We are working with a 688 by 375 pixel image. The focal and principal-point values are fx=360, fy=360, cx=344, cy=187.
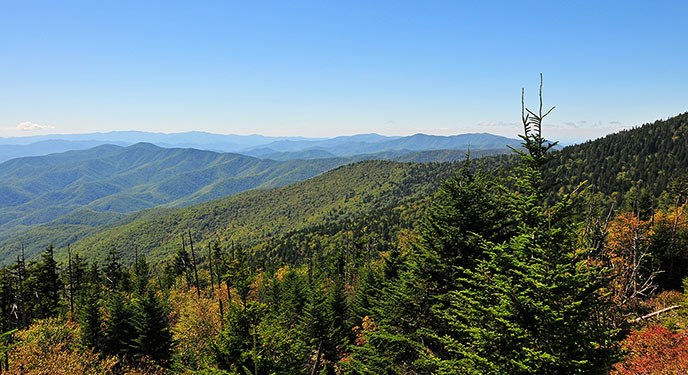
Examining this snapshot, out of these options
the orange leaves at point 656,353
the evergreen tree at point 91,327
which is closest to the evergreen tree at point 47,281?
the evergreen tree at point 91,327

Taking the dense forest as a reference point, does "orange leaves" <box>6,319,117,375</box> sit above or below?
below

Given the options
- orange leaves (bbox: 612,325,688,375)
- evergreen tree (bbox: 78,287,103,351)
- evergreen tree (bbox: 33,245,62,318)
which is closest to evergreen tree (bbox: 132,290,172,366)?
evergreen tree (bbox: 78,287,103,351)

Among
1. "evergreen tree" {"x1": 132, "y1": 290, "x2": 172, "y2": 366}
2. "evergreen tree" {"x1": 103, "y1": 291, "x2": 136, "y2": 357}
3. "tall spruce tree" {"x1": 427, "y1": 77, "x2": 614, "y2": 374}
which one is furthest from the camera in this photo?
"evergreen tree" {"x1": 103, "y1": 291, "x2": 136, "y2": 357}

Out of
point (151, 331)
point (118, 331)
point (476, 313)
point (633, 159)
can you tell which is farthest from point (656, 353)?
point (633, 159)

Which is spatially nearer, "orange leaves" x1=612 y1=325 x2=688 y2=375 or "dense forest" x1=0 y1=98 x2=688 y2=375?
"dense forest" x1=0 y1=98 x2=688 y2=375

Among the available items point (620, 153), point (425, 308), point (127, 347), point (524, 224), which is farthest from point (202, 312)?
point (620, 153)

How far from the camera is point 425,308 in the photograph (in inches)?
672

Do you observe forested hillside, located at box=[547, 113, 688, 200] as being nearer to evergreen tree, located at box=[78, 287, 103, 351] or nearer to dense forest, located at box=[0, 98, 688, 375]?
dense forest, located at box=[0, 98, 688, 375]

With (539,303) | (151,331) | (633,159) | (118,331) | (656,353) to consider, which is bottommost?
(118,331)

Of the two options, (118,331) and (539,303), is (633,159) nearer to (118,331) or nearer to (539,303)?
(539,303)

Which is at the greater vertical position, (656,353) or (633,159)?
(633,159)

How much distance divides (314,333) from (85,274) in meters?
71.9

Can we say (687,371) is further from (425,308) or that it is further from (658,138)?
(658,138)

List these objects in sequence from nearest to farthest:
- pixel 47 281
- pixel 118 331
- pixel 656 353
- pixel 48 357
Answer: pixel 656 353
pixel 48 357
pixel 118 331
pixel 47 281
